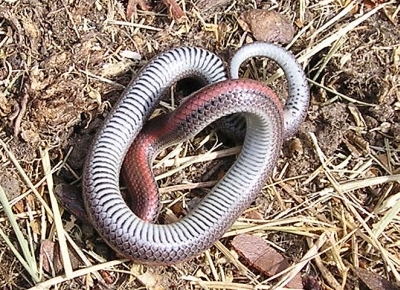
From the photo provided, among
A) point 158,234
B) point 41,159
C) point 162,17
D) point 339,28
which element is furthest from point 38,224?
point 339,28

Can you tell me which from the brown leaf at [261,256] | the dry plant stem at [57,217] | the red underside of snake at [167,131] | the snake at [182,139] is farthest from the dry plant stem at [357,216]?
the dry plant stem at [57,217]

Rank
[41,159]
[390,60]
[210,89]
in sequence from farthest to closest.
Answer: [390,60], [41,159], [210,89]

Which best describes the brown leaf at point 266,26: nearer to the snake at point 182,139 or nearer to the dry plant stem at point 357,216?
the snake at point 182,139

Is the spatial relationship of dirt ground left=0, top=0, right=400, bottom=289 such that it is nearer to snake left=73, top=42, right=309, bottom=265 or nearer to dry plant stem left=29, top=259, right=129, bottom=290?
dry plant stem left=29, top=259, right=129, bottom=290

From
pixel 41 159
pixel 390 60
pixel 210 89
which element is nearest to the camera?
pixel 210 89

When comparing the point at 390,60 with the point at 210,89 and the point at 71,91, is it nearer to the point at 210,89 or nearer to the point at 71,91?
the point at 210,89

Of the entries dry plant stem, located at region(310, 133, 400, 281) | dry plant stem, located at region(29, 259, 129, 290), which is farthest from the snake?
dry plant stem, located at region(310, 133, 400, 281)

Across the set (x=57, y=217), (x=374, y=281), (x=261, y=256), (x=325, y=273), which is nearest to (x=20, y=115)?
(x=57, y=217)
